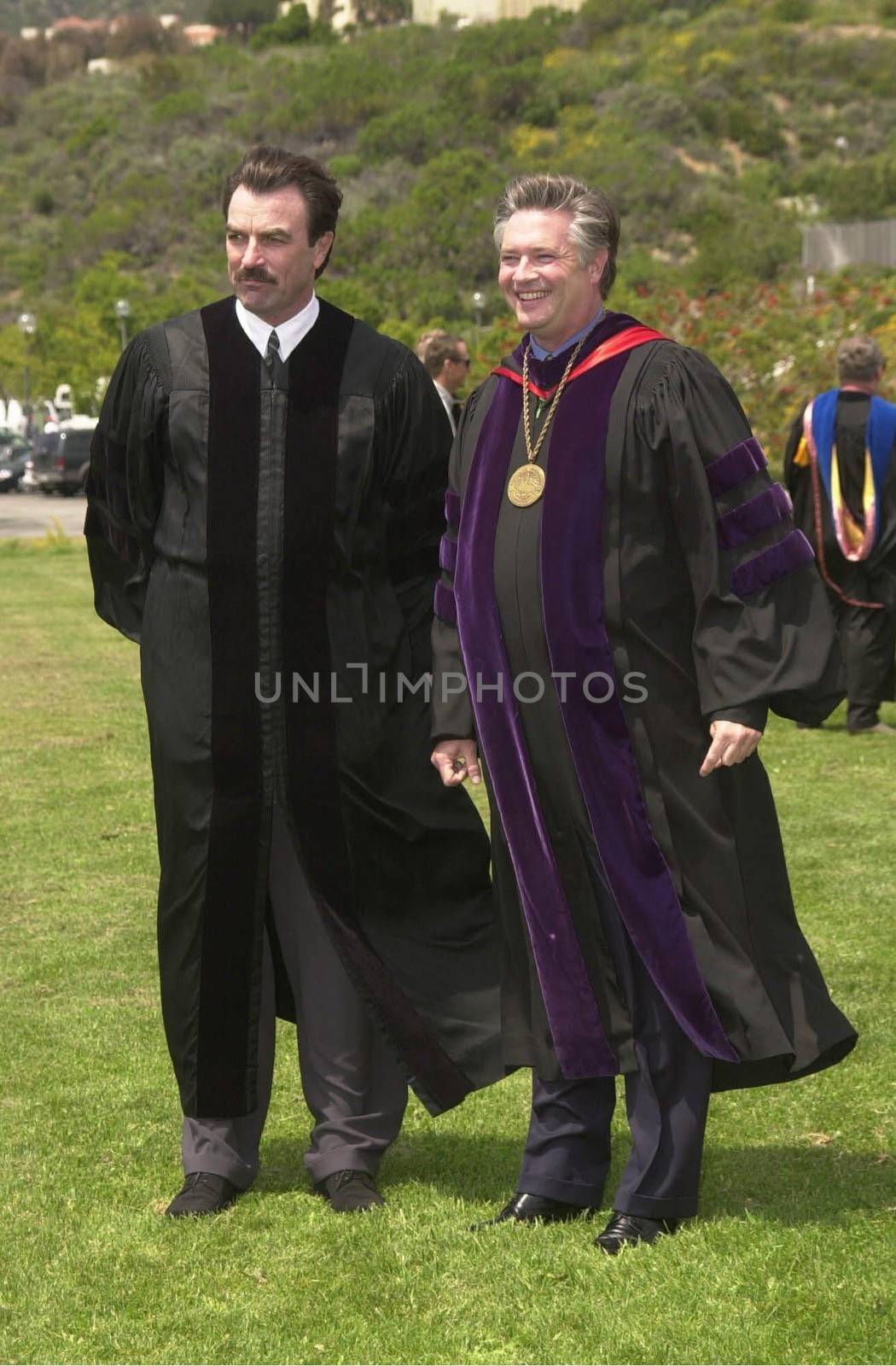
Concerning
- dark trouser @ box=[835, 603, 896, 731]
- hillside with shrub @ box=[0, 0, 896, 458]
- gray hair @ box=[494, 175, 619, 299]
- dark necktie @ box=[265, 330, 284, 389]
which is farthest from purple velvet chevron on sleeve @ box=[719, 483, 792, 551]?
hillside with shrub @ box=[0, 0, 896, 458]

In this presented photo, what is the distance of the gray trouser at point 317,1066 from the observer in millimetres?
4320

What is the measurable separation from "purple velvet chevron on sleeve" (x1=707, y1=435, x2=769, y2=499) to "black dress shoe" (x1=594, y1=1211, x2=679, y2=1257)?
1.43 m

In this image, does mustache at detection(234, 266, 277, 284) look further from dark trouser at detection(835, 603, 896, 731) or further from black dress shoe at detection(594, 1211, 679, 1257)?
dark trouser at detection(835, 603, 896, 731)

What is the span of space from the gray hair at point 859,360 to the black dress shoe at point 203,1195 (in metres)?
7.15

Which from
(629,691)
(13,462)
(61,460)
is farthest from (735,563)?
(13,462)

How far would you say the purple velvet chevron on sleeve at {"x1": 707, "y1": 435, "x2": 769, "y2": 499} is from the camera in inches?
149

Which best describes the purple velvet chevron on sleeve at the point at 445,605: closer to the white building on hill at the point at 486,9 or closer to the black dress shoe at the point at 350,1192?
the black dress shoe at the point at 350,1192

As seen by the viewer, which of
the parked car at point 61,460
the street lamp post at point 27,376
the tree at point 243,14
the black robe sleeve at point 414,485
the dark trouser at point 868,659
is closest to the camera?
the black robe sleeve at point 414,485

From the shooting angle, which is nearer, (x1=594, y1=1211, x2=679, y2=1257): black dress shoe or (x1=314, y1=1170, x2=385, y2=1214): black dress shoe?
(x1=594, y1=1211, x2=679, y2=1257): black dress shoe

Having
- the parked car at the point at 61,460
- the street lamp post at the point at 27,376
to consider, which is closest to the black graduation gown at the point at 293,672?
the parked car at the point at 61,460

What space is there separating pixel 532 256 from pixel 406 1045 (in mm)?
1654

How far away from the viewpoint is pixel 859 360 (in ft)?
34.3

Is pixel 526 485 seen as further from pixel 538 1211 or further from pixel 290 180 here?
pixel 538 1211

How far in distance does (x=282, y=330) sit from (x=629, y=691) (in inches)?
42.5
